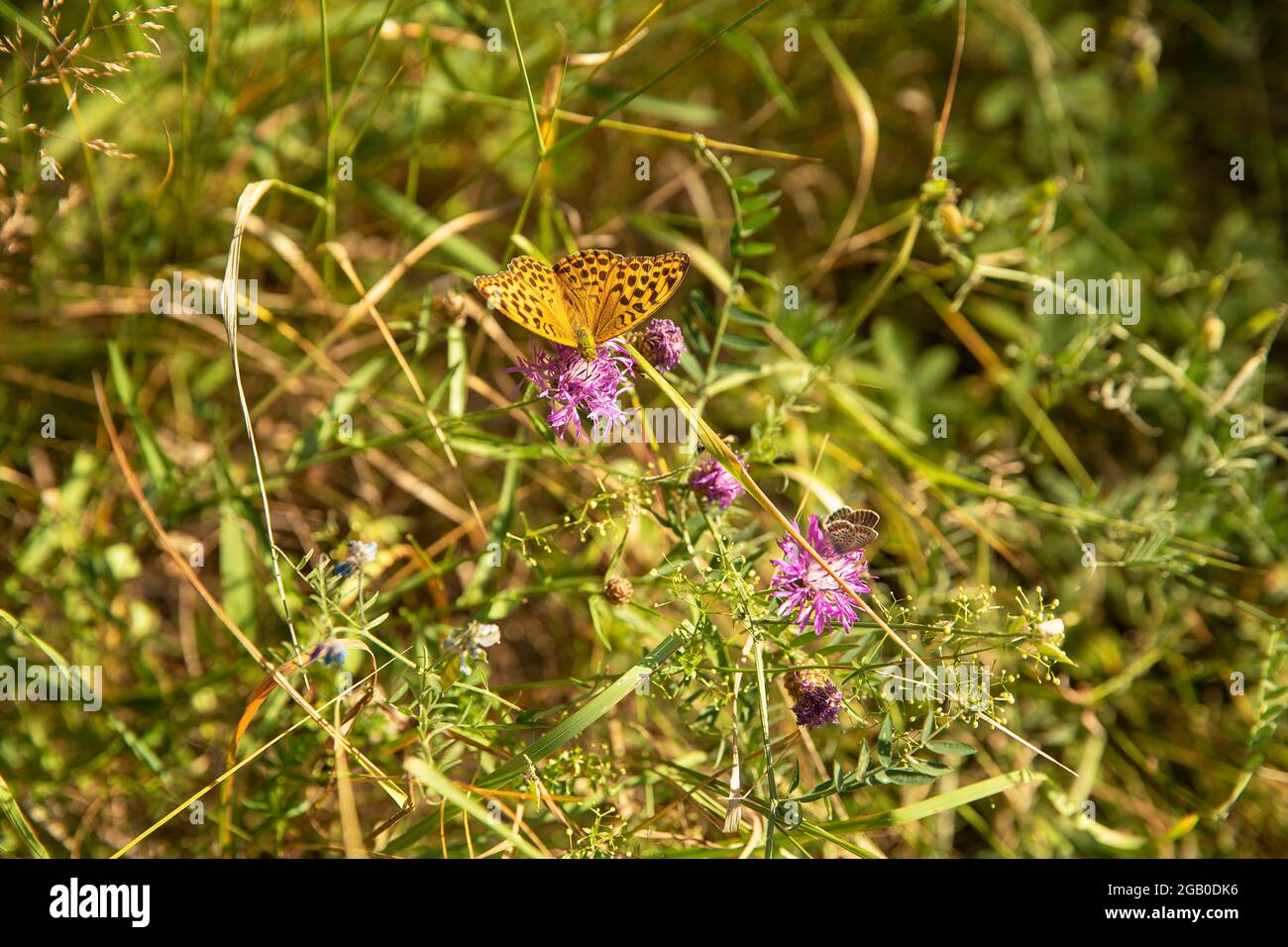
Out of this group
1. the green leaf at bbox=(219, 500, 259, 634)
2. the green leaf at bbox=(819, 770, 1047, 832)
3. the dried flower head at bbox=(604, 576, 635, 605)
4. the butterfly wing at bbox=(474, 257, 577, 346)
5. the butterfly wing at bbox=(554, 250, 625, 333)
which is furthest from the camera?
the green leaf at bbox=(219, 500, 259, 634)

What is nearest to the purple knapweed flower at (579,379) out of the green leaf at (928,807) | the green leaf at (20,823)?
the green leaf at (928,807)

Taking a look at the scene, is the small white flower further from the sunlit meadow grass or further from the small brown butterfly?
the small brown butterfly

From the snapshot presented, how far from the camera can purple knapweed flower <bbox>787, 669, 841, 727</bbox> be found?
1586 millimetres

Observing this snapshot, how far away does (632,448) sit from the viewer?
8.20 ft

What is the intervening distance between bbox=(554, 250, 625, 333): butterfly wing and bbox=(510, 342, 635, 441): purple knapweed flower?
2.8 inches

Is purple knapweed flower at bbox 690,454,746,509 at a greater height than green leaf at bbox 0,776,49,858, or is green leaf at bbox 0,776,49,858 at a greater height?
purple knapweed flower at bbox 690,454,746,509

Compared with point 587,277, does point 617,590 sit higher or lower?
lower

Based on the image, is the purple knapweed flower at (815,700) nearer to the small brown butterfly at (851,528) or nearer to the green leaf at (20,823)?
the small brown butterfly at (851,528)

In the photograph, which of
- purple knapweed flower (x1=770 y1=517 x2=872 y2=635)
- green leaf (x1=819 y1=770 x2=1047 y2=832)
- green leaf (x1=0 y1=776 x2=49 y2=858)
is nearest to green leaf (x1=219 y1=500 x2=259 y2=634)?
green leaf (x1=0 y1=776 x2=49 y2=858)

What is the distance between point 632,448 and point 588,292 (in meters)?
0.95

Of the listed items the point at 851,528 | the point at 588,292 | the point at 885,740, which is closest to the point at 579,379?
the point at 588,292

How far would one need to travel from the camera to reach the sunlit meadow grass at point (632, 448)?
1759 mm

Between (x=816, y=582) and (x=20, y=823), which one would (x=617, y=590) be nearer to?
(x=816, y=582)

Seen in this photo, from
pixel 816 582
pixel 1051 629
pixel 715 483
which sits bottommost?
pixel 1051 629
